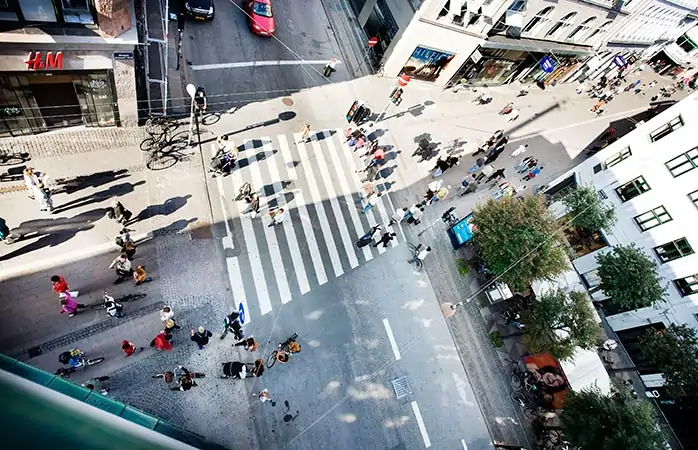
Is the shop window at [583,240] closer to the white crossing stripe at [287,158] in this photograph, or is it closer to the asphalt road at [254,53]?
the white crossing stripe at [287,158]

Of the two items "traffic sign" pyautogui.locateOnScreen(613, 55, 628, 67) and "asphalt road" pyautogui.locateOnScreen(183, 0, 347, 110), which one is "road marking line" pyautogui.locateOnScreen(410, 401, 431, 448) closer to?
"asphalt road" pyautogui.locateOnScreen(183, 0, 347, 110)

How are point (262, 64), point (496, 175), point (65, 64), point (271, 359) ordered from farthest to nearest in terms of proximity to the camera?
point (496, 175) → point (262, 64) → point (271, 359) → point (65, 64)

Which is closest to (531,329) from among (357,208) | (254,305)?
(357,208)

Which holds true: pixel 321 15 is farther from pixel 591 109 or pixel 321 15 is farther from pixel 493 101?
pixel 591 109

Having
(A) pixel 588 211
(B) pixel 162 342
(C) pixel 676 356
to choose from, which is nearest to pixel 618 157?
(A) pixel 588 211

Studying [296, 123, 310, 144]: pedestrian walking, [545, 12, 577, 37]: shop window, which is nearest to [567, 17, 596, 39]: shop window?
[545, 12, 577, 37]: shop window

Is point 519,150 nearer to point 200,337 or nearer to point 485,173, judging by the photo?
point 485,173
